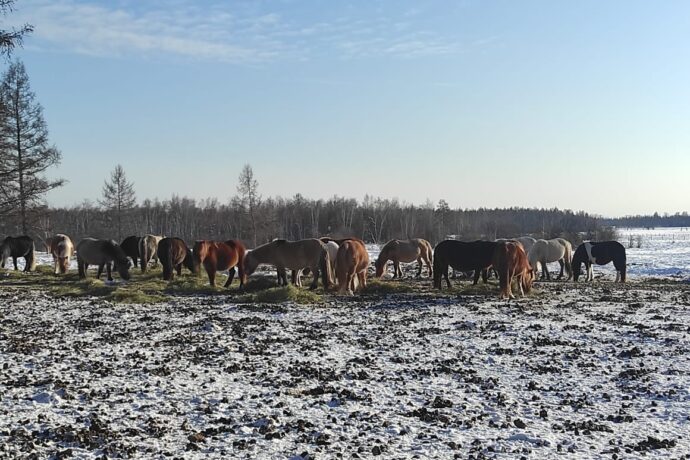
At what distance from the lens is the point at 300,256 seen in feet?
66.8

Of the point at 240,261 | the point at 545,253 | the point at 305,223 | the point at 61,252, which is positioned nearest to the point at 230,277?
the point at 240,261

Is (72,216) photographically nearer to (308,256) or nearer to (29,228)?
A: (29,228)

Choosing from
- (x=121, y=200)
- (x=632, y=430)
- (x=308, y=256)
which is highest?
(x=121, y=200)

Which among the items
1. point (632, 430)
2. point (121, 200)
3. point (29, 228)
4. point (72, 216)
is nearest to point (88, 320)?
point (632, 430)

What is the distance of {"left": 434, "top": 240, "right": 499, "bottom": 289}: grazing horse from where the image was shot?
66.1ft

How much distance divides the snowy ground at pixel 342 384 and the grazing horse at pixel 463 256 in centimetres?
581

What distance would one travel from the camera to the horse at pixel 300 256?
20.2m

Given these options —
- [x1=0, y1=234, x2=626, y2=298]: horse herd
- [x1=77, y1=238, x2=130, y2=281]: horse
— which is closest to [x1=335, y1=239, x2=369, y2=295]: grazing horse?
[x1=0, y1=234, x2=626, y2=298]: horse herd

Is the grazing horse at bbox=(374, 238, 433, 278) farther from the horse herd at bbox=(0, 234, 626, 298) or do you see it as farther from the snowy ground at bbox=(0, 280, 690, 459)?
the snowy ground at bbox=(0, 280, 690, 459)

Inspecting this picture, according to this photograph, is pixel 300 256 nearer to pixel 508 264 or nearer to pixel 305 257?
pixel 305 257

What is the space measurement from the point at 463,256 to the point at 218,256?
8771mm

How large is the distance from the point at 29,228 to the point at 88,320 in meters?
20.8

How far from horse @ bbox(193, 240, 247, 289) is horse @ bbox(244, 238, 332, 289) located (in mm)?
993

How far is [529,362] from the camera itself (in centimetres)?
962
